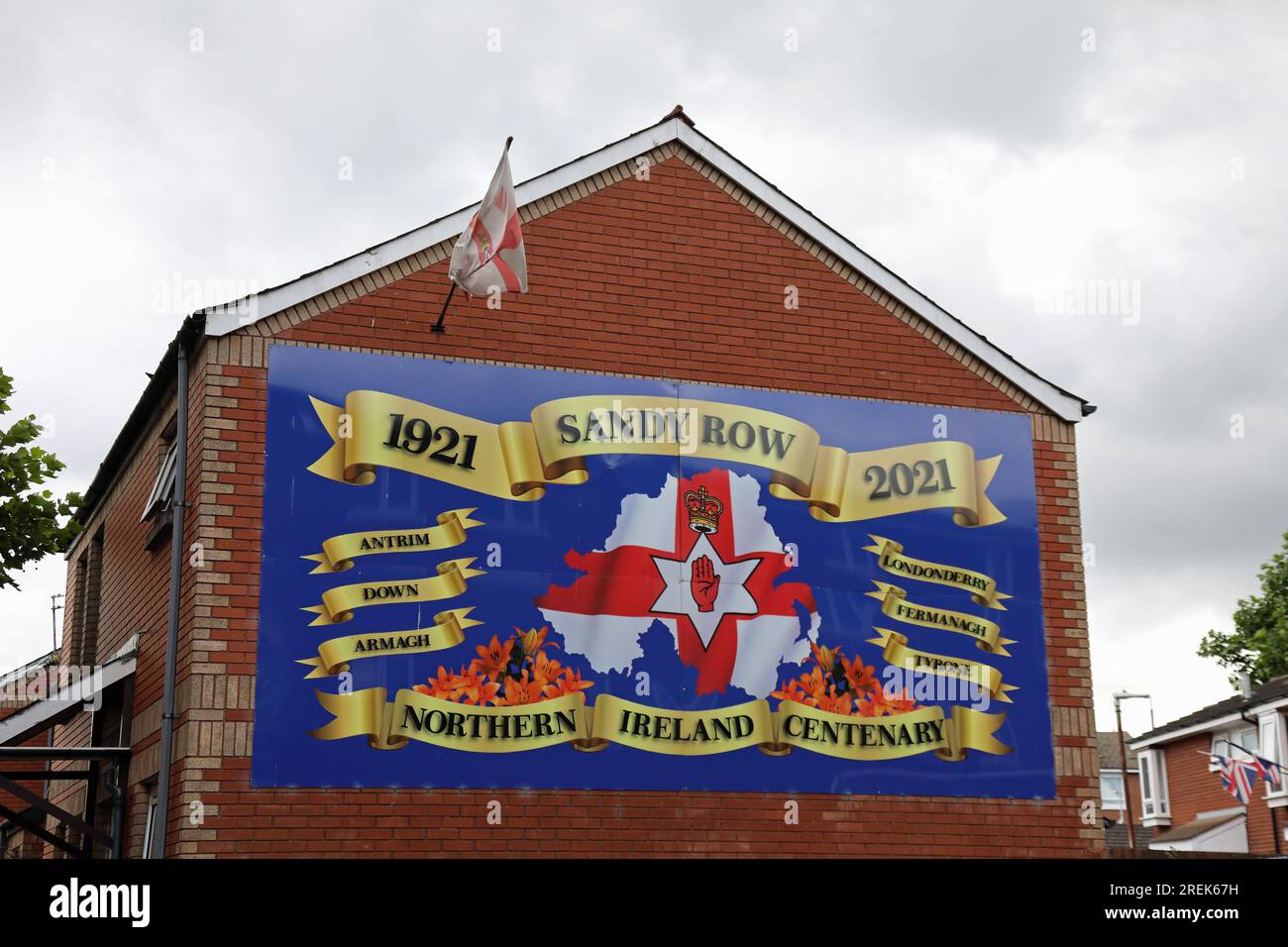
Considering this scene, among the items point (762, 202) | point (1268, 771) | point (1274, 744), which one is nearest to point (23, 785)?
point (762, 202)

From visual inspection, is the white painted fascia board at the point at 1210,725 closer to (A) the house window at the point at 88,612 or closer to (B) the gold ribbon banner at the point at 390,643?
(A) the house window at the point at 88,612

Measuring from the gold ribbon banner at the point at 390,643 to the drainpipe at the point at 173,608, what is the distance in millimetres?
1209

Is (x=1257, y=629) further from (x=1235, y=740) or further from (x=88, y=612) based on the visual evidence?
(x=88, y=612)

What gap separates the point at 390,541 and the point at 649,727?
9.82 ft

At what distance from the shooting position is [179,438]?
550 inches

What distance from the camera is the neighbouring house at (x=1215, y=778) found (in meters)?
35.8

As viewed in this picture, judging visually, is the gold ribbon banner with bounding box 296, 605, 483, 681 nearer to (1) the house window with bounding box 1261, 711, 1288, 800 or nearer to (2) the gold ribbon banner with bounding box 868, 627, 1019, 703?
Result: (2) the gold ribbon banner with bounding box 868, 627, 1019, 703

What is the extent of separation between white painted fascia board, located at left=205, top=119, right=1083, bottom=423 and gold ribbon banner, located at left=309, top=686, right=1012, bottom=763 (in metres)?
3.75

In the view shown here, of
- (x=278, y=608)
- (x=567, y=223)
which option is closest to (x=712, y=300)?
(x=567, y=223)

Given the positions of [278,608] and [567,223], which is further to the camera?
[567,223]

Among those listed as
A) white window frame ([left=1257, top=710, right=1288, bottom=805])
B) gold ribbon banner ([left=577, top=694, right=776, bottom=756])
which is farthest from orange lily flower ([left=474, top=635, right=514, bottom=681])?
white window frame ([left=1257, top=710, right=1288, bottom=805])

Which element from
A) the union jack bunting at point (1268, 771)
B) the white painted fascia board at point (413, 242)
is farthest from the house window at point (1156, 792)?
the white painted fascia board at point (413, 242)
